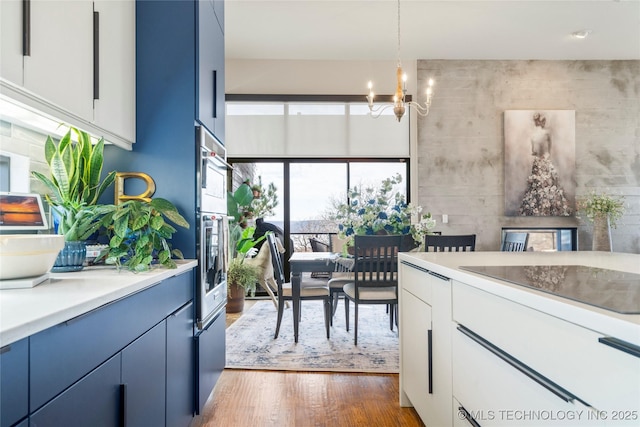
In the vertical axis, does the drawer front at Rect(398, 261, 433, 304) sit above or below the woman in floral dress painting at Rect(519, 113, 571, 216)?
below

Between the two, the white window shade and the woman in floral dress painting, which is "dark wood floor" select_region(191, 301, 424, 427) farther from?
the woman in floral dress painting

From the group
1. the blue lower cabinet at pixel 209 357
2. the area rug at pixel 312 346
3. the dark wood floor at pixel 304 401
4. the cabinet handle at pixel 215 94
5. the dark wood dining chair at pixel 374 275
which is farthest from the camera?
the dark wood dining chair at pixel 374 275

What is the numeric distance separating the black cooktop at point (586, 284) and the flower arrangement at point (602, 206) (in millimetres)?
4419

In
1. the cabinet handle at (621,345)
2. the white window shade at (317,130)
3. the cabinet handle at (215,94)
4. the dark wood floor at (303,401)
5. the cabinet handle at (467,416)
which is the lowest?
the dark wood floor at (303,401)

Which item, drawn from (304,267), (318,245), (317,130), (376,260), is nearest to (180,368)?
(304,267)

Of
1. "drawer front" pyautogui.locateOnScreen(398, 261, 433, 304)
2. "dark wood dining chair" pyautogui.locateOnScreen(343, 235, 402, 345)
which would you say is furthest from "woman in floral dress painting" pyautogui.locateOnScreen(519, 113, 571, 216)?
"drawer front" pyautogui.locateOnScreen(398, 261, 433, 304)

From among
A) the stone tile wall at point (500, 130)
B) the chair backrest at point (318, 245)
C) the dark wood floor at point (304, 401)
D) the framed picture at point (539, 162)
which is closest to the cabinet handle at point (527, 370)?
→ the dark wood floor at point (304, 401)

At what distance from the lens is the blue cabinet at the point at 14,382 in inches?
23.9

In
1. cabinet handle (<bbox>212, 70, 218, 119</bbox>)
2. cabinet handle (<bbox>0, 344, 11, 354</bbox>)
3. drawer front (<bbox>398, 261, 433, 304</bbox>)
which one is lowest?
drawer front (<bbox>398, 261, 433, 304</bbox>)

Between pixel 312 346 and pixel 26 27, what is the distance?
8.86 ft

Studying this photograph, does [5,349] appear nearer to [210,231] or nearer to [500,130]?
[210,231]

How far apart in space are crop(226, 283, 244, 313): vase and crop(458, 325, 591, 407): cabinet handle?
3355 mm

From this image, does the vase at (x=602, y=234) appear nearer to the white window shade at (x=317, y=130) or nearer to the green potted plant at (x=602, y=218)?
the green potted plant at (x=602, y=218)

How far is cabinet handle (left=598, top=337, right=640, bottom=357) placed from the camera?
545 millimetres
